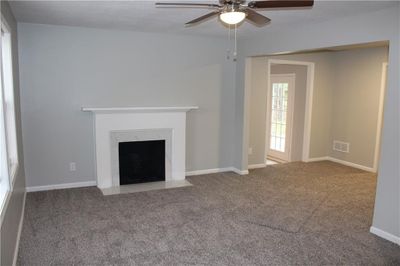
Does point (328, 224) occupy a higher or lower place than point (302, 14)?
lower

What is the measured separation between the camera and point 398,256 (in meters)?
3.02

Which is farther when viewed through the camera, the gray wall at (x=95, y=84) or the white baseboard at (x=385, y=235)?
the gray wall at (x=95, y=84)

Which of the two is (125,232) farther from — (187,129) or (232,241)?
(187,129)

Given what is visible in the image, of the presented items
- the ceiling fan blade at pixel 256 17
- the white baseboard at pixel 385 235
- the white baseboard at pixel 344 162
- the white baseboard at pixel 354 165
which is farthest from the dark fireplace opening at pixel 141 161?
the white baseboard at pixel 354 165

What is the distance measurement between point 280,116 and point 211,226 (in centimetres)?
432

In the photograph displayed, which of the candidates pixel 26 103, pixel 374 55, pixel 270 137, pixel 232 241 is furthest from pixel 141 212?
pixel 374 55

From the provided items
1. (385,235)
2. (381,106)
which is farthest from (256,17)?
(381,106)

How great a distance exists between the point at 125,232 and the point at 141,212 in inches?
21.9

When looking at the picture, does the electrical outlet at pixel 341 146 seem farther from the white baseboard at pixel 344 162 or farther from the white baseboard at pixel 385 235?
the white baseboard at pixel 385 235

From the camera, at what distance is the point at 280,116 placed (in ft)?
24.1

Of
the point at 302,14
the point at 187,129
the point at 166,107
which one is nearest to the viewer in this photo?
the point at 302,14

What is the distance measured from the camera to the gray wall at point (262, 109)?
598 cm

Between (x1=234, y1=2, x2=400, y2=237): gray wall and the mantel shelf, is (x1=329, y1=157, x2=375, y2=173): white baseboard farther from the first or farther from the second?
the mantel shelf

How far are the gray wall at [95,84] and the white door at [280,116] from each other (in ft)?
6.08
